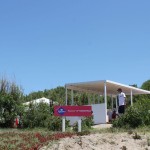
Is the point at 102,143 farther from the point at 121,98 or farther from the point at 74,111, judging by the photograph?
the point at 121,98

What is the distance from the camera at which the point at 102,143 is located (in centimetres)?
1164

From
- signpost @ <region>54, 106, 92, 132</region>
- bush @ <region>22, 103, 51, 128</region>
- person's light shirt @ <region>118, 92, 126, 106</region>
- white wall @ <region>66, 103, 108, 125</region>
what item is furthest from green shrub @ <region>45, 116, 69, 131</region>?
white wall @ <region>66, 103, 108, 125</region>

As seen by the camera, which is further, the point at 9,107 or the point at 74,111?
the point at 9,107

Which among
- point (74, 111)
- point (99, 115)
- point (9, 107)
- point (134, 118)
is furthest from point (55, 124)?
point (99, 115)

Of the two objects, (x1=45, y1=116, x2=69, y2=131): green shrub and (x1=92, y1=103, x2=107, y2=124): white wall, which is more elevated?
(x1=92, y1=103, x2=107, y2=124): white wall

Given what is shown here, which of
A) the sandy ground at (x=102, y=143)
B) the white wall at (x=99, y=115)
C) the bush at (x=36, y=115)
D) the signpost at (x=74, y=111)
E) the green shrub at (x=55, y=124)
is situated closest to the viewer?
the sandy ground at (x=102, y=143)

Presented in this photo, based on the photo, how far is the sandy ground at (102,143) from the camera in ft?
36.3

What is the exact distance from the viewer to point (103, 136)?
12281 mm

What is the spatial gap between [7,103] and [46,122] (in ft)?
13.0

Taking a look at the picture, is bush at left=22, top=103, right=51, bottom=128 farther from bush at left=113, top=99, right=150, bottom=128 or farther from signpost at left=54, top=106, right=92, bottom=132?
bush at left=113, top=99, right=150, bottom=128

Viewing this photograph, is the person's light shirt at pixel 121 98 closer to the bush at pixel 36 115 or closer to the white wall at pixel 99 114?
the bush at pixel 36 115

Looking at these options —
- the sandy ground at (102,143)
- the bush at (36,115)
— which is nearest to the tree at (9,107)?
the bush at (36,115)

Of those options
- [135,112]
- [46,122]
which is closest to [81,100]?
[46,122]

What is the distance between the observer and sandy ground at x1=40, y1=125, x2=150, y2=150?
11.1 m
